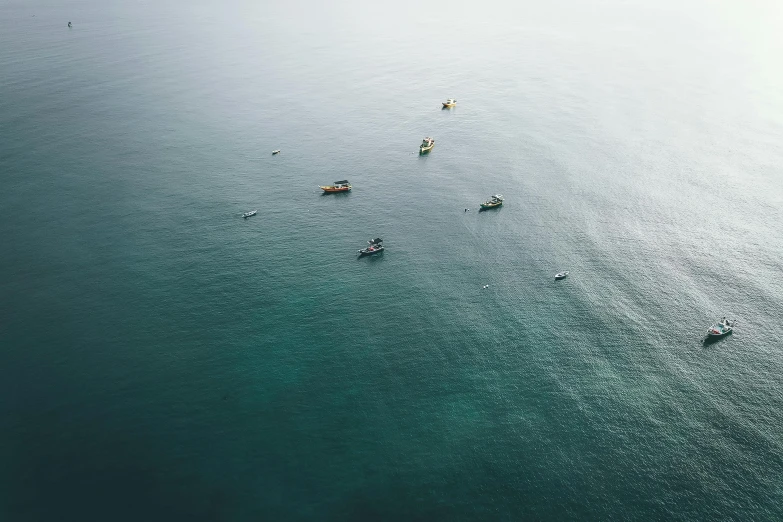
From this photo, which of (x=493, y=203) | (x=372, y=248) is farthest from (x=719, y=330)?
(x=372, y=248)

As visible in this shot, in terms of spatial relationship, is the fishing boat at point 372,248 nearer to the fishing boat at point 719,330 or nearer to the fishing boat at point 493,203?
the fishing boat at point 493,203

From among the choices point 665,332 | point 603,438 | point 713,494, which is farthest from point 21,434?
point 665,332

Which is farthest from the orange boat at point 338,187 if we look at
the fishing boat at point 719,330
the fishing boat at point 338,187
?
the fishing boat at point 719,330

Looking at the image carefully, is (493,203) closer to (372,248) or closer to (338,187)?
(372,248)

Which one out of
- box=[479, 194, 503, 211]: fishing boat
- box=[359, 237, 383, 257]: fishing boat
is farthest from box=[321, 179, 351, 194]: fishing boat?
box=[479, 194, 503, 211]: fishing boat

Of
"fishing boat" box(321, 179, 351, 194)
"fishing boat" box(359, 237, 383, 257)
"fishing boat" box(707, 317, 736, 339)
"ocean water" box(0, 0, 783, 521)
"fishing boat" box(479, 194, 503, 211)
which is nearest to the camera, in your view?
"ocean water" box(0, 0, 783, 521)

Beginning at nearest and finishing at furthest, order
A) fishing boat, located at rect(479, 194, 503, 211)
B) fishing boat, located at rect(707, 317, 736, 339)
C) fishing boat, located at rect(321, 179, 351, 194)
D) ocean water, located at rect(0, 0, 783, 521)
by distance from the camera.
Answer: ocean water, located at rect(0, 0, 783, 521) < fishing boat, located at rect(707, 317, 736, 339) < fishing boat, located at rect(479, 194, 503, 211) < fishing boat, located at rect(321, 179, 351, 194)

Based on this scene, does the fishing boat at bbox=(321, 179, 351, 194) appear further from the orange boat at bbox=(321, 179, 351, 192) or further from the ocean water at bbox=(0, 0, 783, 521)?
the ocean water at bbox=(0, 0, 783, 521)
